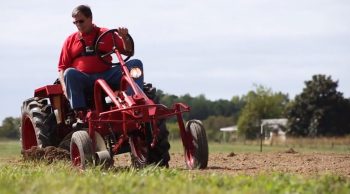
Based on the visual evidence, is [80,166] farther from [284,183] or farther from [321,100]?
[321,100]

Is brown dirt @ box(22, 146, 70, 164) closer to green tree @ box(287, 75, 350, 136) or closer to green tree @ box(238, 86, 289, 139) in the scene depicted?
green tree @ box(287, 75, 350, 136)

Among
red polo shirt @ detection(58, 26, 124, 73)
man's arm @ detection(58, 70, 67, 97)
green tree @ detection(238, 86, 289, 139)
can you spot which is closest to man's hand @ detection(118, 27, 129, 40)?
red polo shirt @ detection(58, 26, 124, 73)

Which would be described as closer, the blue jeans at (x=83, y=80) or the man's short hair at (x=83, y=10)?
the blue jeans at (x=83, y=80)

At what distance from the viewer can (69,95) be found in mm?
10961

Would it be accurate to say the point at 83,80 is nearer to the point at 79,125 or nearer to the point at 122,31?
the point at 79,125

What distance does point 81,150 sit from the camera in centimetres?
978

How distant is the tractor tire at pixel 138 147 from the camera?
10.5m

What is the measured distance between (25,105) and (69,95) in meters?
1.93

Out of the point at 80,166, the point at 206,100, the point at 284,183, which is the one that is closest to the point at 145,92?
the point at 80,166

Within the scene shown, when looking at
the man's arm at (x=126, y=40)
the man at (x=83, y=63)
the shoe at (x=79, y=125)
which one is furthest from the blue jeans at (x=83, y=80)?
the shoe at (x=79, y=125)

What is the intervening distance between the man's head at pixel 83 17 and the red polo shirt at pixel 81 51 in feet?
0.42

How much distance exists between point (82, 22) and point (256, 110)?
96.4 meters

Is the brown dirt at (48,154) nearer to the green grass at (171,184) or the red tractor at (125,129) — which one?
the red tractor at (125,129)

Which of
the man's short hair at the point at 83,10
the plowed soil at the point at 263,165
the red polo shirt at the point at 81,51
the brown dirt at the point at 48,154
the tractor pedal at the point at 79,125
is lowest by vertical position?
the plowed soil at the point at 263,165
